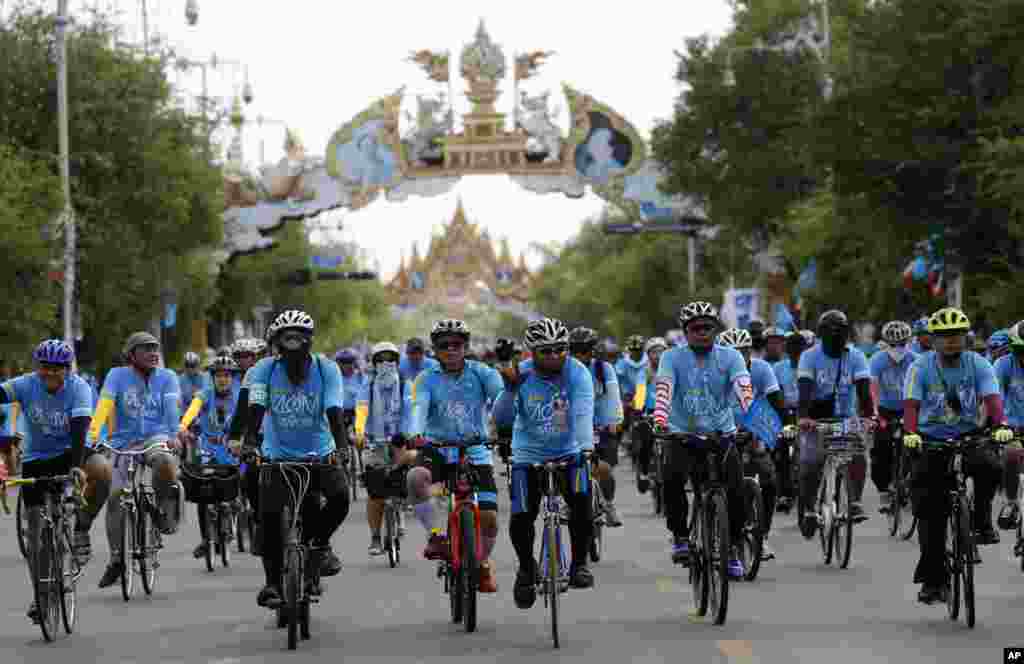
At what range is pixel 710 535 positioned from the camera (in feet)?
42.3

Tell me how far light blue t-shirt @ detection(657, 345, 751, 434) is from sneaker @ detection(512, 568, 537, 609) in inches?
62.6

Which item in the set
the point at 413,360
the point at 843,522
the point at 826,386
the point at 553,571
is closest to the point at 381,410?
the point at 413,360

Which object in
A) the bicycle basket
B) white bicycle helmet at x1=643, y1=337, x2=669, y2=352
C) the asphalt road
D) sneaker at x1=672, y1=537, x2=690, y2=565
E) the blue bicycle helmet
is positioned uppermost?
the blue bicycle helmet

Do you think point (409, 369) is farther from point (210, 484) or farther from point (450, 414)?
point (450, 414)

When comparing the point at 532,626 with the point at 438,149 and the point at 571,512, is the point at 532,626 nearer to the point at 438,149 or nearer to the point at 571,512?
the point at 571,512

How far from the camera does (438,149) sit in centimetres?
6669

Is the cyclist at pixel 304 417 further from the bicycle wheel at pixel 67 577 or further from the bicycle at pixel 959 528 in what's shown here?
the bicycle at pixel 959 528

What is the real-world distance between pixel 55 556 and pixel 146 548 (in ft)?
8.26

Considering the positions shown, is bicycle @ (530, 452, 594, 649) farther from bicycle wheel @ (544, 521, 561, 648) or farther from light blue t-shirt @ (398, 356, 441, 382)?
light blue t-shirt @ (398, 356, 441, 382)


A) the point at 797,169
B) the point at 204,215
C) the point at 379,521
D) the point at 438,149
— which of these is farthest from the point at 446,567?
the point at 438,149

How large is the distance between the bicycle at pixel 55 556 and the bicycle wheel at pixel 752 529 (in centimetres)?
422

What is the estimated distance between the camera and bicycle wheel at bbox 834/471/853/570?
1609 cm

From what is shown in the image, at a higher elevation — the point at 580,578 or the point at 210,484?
the point at 210,484

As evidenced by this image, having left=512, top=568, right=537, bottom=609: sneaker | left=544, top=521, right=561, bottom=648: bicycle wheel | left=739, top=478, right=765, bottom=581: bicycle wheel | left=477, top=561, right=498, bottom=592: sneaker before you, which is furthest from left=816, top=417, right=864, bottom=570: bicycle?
left=544, top=521, right=561, bottom=648: bicycle wheel
